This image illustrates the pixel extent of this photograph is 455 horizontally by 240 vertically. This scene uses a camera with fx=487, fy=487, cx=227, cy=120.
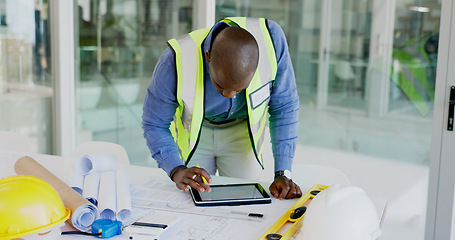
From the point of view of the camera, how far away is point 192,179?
1.67 m

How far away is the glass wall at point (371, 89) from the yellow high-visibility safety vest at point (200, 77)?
98cm

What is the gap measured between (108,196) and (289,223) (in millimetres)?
576

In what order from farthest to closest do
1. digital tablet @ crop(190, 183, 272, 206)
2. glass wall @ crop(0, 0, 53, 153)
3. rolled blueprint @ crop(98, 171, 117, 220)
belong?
1. glass wall @ crop(0, 0, 53, 153)
2. digital tablet @ crop(190, 183, 272, 206)
3. rolled blueprint @ crop(98, 171, 117, 220)

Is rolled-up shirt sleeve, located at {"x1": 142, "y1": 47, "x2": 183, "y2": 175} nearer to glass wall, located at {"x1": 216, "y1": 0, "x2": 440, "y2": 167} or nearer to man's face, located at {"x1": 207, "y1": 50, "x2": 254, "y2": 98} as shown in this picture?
man's face, located at {"x1": 207, "y1": 50, "x2": 254, "y2": 98}

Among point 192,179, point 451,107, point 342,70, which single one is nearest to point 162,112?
point 192,179

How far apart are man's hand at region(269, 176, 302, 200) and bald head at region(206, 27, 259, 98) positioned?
387mm

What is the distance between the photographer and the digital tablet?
1.62 m

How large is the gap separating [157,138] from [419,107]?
1484 mm

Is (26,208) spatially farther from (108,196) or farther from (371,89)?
(371,89)

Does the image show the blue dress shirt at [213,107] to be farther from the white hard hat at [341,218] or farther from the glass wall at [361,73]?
the glass wall at [361,73]

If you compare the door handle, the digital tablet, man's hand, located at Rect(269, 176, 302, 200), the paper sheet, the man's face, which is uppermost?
the man's face

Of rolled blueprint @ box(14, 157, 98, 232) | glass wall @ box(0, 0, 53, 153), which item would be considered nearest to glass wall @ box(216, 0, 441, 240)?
rolled blueprint @ box(14, 157, 98, 232)

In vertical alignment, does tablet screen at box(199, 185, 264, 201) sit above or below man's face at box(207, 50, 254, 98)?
below

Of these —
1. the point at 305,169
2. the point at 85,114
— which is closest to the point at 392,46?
the point at 305,169
